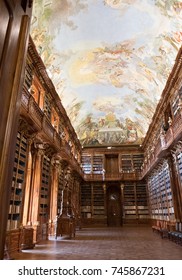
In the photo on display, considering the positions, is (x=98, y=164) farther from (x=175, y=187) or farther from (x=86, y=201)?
(x=175, y=187)

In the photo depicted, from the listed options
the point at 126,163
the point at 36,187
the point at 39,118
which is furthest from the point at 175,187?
the point at 126,163

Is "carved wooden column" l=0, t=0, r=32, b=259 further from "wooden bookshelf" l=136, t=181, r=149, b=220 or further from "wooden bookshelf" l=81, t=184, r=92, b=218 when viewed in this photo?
"wooden bookshelf" l=136, t=181, r=149, b=220

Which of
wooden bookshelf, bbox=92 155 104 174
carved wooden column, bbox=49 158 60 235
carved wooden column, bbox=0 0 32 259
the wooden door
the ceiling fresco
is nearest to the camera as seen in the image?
carved wooden column, bbox=0 0 32 259

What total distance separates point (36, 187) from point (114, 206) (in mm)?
11622

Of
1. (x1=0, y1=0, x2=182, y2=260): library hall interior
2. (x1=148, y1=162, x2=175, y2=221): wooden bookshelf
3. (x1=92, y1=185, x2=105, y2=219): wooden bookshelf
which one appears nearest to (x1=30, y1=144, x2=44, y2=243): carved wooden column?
(x1=0, y1=0, x2=182, y2=260): library hall interior

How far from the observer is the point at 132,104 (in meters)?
15.3

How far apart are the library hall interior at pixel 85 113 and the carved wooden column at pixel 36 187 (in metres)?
0.04

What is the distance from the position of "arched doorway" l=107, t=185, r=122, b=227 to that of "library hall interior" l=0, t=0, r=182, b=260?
0.16 meters

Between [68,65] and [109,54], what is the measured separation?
2.21m

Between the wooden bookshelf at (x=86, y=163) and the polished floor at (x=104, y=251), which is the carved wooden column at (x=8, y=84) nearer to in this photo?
the polished floor at (x=104, y=251)

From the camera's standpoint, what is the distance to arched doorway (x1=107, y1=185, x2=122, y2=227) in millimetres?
17828

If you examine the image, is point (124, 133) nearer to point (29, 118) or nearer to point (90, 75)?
point (90, 75)

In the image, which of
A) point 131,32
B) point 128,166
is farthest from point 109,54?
point 128,166

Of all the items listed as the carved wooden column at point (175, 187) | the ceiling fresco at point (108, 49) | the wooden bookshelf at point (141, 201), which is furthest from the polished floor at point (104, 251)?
the wooden bookshelf at point (141, 201)
